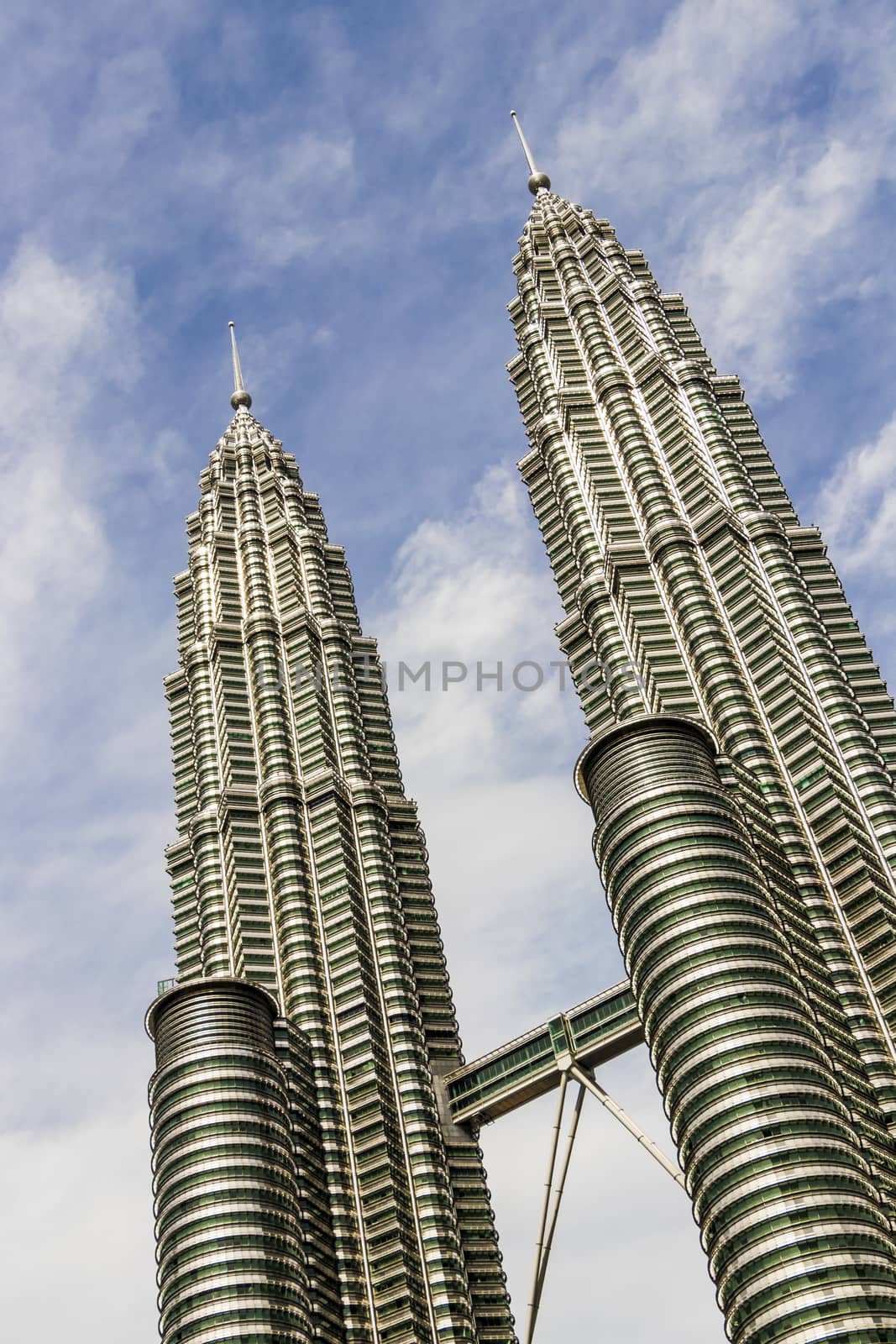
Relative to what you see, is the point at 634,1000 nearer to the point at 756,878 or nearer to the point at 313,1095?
the point at 756,878

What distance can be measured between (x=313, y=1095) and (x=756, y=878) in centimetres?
5066

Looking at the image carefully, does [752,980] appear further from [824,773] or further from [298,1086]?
[298,1086]

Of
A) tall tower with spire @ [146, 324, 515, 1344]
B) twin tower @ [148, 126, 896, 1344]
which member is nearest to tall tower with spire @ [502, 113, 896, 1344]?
twin tower @ [148, 126, 896, 1344]

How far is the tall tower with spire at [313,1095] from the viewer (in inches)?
5271

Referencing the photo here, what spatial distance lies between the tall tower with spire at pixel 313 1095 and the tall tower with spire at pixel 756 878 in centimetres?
3317

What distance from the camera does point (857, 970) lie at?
14700 centimetres

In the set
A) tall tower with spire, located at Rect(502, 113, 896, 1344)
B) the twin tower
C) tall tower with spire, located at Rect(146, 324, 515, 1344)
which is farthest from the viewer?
tall tower with spire, located at Rect(146, 324, 515, 1344)

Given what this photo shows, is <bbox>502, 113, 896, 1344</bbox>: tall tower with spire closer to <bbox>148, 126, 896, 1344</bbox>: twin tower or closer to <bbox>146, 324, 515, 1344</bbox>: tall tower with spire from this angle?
<bbox>148, 126, 896, 1344</bbox>: twin tower

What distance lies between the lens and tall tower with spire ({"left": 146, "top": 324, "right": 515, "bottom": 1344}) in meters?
134

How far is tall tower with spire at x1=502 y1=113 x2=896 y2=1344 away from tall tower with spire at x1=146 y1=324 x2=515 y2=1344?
3317 cm

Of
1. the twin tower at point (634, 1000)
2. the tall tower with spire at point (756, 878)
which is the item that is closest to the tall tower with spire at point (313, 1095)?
the twin tower at point (634, 1000)

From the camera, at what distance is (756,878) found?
139875 millimetres

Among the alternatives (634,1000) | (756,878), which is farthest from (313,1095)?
(756,878)

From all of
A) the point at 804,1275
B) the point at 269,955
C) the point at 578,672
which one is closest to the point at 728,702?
the point at 578,672
